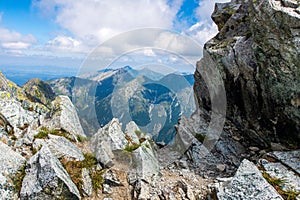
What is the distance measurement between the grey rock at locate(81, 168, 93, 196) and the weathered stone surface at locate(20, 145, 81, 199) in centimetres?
52

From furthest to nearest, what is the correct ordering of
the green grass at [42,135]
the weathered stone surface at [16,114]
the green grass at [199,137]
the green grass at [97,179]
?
1. the green grass at [199,137]
2. the weathered stone surface at [16,114]
3. the green grass at [42,135]
4. the green grass at [97,179]

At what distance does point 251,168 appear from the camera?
34.3 feet

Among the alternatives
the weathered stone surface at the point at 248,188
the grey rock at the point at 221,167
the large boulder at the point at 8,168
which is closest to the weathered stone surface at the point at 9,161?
the large boulder at the point at 8,168

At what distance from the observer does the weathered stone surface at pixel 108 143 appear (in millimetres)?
13586

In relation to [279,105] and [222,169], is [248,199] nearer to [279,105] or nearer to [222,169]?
[222,169]

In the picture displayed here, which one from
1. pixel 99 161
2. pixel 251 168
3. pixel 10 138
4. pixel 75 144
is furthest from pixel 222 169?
pixel 10 138

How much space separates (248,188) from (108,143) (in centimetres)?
925

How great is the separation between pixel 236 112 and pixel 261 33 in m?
6.54

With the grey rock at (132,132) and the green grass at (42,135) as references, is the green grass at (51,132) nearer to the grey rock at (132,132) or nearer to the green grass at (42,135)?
the green grass at (42,135)

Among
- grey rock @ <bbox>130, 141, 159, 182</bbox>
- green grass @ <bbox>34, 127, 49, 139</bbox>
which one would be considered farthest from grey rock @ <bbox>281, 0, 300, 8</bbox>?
green grass @ <bbox>34, 127, 49, 139</bbox>

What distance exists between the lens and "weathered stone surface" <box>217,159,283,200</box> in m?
9.08

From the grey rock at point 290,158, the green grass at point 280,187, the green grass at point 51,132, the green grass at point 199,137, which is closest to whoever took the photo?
the green grass at point 280,187

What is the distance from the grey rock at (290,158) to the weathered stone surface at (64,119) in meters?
13.9

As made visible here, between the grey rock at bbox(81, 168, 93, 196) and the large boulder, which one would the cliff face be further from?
the large boulder
